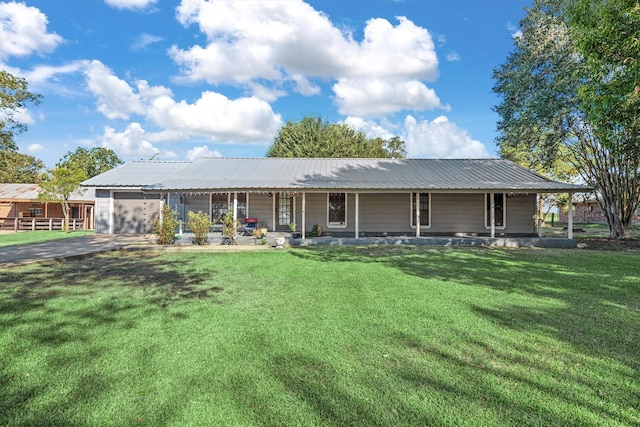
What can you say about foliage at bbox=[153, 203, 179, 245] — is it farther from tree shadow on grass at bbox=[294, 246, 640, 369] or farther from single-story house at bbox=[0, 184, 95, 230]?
single-story house at bbox=[0, 184, 95, 230]

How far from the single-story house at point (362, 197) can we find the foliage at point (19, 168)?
3276 cm

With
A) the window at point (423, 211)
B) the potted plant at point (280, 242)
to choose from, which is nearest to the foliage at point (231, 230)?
the potted plant at point (280, 242)

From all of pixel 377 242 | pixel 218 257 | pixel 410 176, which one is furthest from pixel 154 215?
pixel 410 176

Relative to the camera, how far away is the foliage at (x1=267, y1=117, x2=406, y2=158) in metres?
31.9

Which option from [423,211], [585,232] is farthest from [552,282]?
[585,232]

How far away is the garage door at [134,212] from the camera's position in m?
17.8

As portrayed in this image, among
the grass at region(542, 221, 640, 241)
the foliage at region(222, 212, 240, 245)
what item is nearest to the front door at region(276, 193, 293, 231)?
the foliage at region(222, 212, 240, 245)

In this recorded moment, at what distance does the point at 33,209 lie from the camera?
27219mm

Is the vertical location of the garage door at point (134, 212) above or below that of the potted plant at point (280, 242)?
above

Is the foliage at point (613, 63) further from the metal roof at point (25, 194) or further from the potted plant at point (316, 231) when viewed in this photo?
the metal roof at point (25, 194)

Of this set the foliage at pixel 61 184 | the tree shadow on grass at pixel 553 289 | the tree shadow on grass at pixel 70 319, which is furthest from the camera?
the foliage at pixel 61 184

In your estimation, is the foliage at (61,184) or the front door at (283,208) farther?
the foliage at (61,184)

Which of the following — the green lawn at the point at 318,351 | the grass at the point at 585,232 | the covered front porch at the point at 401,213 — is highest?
the covered front porch at the point at 401,213

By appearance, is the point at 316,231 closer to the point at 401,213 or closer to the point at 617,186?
the point at 401,213
